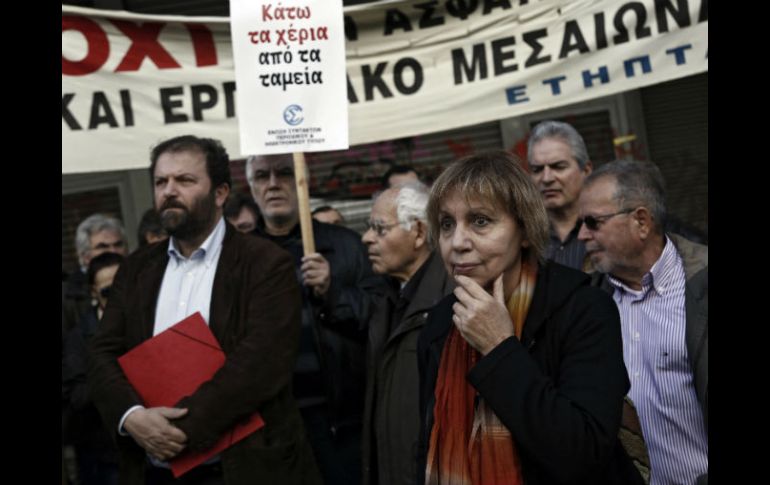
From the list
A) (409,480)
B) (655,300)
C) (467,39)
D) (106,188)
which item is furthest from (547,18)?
(106,188)

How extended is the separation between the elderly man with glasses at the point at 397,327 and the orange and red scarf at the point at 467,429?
4.60 feet

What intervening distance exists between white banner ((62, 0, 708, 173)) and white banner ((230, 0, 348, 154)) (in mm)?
805

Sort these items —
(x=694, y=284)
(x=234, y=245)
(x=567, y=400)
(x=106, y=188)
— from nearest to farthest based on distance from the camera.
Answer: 1. (x=567, y=400)
2. (x=694, y=284)
3. (x=234, y=245)
4. (x=106, y=188)

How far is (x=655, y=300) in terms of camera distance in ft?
14.5

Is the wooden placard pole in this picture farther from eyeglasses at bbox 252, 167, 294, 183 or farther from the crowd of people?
eyeglasses at bbox 252, 167, 294, 183

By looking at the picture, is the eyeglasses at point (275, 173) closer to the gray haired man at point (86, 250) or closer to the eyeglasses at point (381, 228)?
the eyeglasses at point (381, 228)

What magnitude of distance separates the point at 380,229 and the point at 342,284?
2.20ft

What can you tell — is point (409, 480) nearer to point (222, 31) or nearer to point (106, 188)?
point (222, 31)

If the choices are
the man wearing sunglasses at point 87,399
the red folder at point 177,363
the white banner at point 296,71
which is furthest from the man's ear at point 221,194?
the man wearing sunglasses at point 87,399

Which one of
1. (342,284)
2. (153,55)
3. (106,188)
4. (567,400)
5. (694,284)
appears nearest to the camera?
(567,400)

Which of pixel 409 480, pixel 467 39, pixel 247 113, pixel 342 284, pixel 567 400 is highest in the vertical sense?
pixel 467 39

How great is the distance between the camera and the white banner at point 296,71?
17.8 feet

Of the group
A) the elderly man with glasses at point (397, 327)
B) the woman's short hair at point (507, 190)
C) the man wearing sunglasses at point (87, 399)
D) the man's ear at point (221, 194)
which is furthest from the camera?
the man wearing sunglasses at point (87, 399)

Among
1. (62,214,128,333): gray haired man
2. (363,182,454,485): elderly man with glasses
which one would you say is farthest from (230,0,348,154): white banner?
(62,214,128,333): gray haired man
